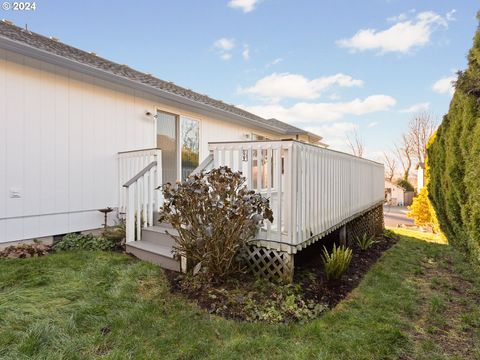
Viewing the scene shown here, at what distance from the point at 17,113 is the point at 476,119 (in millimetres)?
6481

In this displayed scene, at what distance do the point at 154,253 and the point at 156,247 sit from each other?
0.22 meters

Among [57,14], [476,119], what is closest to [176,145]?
[57,14]

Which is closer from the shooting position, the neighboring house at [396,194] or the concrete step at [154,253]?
the concrete step at [154,253]

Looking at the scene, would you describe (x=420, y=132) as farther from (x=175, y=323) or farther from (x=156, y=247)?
(x=175, y=323)

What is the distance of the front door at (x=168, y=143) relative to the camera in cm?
710

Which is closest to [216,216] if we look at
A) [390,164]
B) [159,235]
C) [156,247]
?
[156,247]

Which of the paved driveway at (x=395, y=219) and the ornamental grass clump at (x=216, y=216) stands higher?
the ornamental grass clump at (x=216, y=216)

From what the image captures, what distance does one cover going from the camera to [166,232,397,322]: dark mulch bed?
9.82ft

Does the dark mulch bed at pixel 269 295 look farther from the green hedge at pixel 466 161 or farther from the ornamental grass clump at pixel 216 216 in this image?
the green hedge at pixel 466 161

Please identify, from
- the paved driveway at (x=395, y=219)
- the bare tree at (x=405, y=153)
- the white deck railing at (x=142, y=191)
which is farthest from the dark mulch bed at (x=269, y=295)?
the bare tree at (x=405, y=153)

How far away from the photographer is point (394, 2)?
8.22m

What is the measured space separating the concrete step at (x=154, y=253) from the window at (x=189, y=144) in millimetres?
3152

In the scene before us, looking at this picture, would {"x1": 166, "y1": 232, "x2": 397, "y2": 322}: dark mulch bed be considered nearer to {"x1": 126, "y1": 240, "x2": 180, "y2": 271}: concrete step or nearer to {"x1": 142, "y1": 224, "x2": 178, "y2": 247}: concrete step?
{"x1": 126, "y1": 240, "x2": 180, "y2": 271}: concrete step

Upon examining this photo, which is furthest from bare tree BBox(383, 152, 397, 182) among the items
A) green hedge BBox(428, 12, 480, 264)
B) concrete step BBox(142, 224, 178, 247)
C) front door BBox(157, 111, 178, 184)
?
concrete step BBox(142, 224, 178, 247)
